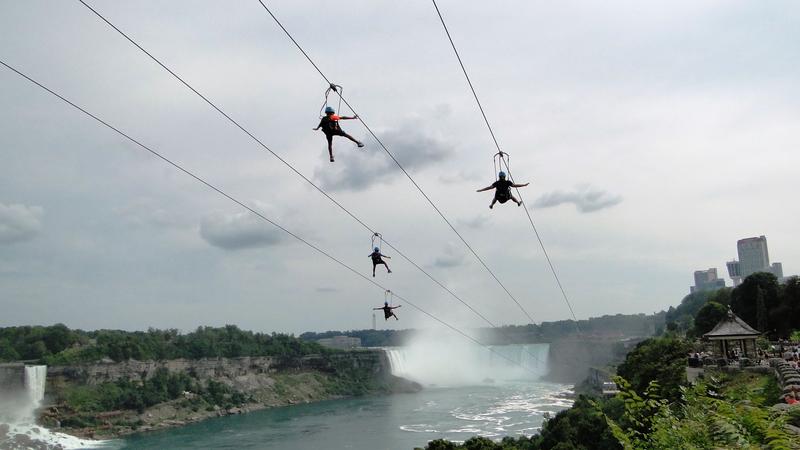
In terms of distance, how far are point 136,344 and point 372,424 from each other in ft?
Result: 160

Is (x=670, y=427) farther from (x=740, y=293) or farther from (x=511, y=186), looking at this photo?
(x=740, y=293)

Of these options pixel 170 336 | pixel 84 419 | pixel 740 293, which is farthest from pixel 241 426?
pixel 740 293

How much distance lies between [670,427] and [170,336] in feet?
376

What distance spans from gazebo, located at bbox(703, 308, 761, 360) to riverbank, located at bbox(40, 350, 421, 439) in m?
68.2

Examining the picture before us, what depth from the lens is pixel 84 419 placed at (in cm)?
7288

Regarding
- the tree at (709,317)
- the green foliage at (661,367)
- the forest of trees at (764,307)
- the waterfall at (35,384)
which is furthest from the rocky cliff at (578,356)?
the waterfall at (35,384)

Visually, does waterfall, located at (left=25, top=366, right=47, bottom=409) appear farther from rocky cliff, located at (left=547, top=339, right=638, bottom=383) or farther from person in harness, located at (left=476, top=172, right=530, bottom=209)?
rocky cliff, located at (left=547, top=339, right=638, bottom=383)

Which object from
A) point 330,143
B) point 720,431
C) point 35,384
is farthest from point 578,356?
point 720,431

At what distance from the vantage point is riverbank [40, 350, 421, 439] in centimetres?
7481

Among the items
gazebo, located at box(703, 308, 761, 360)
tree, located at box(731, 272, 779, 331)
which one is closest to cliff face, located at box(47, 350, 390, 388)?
tree, located at box(731, 272, 779, 331)

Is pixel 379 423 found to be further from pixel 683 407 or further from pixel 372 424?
pixel 683 407

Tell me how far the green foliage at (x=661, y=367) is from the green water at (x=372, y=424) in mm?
20476

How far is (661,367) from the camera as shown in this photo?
Answer: 93.4 feet

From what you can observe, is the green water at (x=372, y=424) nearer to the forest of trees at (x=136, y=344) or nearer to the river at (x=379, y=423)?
the river at (x=379, y=423)
